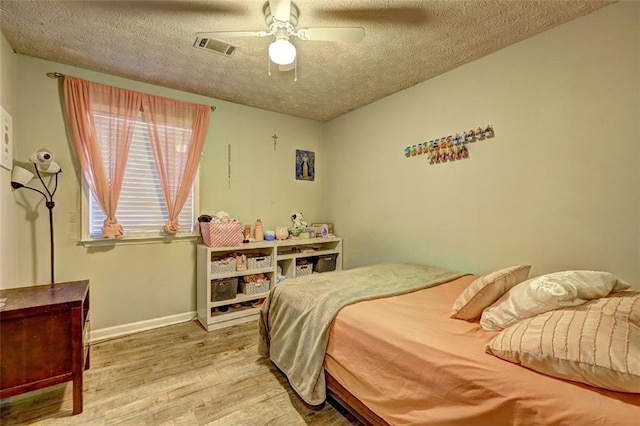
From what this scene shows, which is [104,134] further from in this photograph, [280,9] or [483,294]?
[483,294]

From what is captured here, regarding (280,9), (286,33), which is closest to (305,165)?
(286,33)

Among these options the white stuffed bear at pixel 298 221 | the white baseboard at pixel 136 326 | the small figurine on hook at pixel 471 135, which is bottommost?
the white baseboard at pixel 136 326

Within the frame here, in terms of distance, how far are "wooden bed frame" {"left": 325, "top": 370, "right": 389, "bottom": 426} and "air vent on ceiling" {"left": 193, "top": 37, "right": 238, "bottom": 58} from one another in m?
2.43

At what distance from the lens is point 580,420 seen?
0.85 meters

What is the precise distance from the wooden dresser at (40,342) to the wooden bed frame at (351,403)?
1.52m

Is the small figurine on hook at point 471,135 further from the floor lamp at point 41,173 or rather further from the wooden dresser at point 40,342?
the floor lamp at point 41,173

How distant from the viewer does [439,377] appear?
1.17 meters

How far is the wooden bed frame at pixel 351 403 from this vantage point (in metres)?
1.49

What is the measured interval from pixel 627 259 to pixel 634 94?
99 cm

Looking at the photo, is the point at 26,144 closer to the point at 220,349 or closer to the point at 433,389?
the point at 220,349

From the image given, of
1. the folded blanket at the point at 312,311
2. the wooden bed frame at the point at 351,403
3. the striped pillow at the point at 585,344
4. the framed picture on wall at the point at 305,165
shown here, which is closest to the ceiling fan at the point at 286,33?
the folded blanket at the point at 312,311

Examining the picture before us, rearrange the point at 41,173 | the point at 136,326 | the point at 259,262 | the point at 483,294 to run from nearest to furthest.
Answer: the point at 483,294 < the point at 41,173 < the point at 136,326 < the point at 259,262

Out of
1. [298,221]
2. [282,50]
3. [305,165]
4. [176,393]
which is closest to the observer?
[282,50]

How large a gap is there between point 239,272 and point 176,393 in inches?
Result: 50.4
